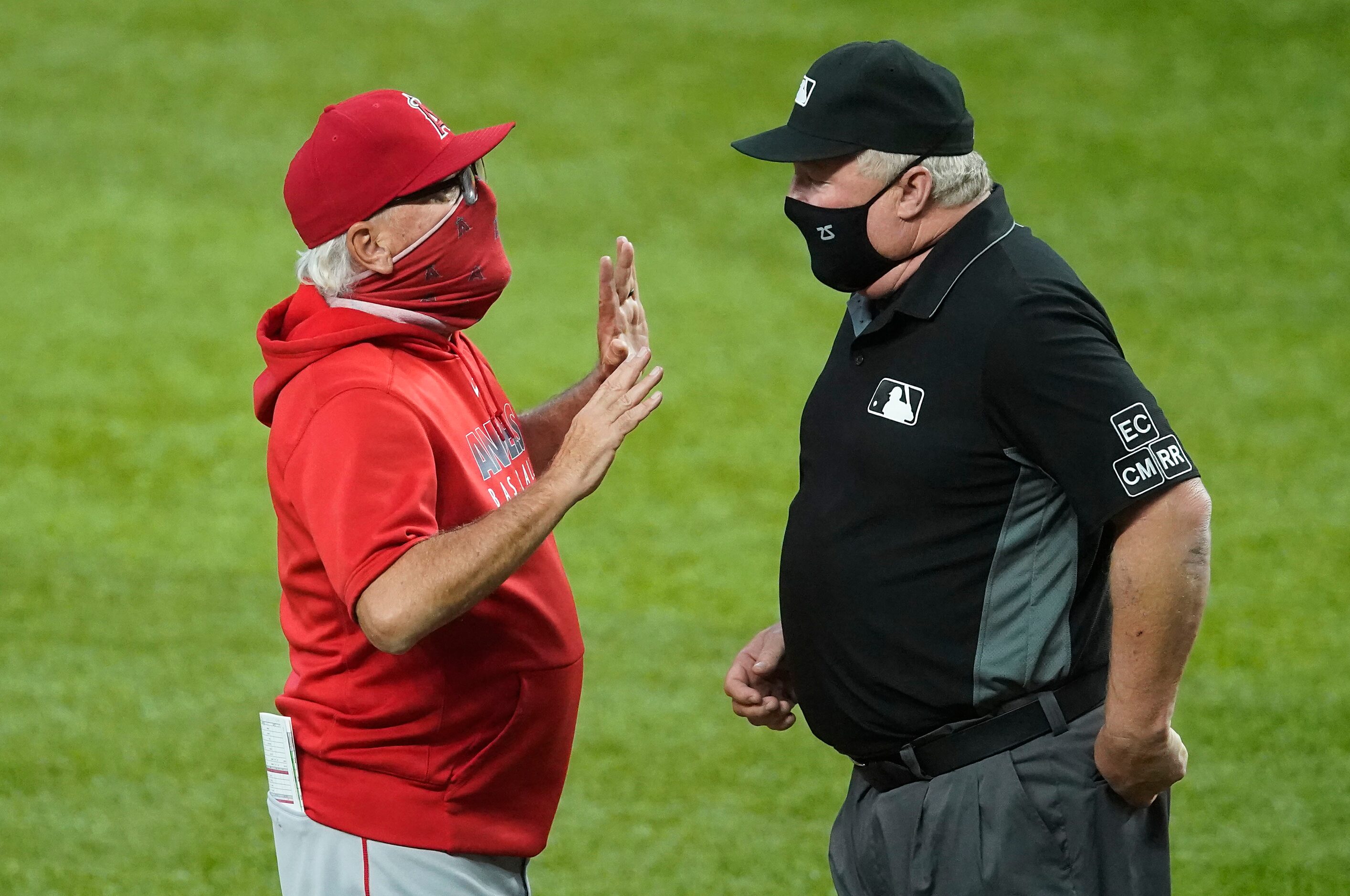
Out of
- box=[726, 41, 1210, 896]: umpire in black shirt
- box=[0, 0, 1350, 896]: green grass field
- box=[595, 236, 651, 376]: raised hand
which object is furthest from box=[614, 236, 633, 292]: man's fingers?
box=[0, 0, 1350, 896]: green grass field

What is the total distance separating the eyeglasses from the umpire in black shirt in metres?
0.57

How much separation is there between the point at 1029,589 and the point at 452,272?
4.28 feet

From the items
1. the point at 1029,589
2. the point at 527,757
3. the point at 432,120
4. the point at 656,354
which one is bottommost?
the point at 656,354

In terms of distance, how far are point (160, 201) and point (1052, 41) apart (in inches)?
271

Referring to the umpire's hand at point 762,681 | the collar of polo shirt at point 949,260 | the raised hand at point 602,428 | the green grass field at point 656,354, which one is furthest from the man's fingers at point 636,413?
the green grass field at point 656,354

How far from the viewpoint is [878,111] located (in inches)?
121

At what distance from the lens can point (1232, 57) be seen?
12320mm

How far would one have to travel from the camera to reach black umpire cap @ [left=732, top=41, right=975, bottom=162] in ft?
10.0

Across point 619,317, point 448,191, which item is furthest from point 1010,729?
point 448,191

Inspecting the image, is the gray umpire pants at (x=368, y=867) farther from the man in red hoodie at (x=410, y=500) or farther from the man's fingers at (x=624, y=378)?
the man's fingers at (x=624, y=378)

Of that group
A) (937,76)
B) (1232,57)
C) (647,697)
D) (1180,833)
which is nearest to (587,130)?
(1232,57)

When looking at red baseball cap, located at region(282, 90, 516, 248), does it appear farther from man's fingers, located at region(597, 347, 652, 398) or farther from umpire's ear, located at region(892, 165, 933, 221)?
umpire's ear, located at region(892, 165, 933, 221)

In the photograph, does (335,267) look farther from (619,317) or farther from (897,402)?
(897,402)

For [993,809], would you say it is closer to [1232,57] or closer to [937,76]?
[937,76]
